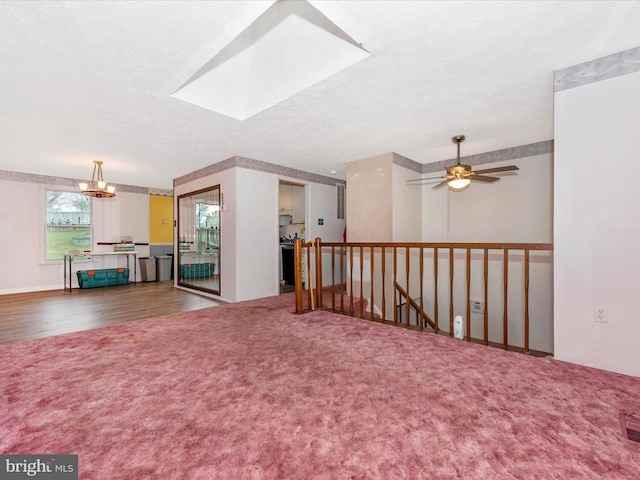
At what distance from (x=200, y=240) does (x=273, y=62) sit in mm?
4308

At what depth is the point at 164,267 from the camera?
8047mm

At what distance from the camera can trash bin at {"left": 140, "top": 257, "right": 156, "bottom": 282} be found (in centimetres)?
786

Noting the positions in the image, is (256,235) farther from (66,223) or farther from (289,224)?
(66,223)

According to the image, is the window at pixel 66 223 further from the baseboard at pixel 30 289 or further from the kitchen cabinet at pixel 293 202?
the kitchen cabinet at pixel 293 202

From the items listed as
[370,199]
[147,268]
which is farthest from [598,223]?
[147,268]

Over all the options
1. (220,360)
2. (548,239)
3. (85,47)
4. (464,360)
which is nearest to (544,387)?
(464,360)

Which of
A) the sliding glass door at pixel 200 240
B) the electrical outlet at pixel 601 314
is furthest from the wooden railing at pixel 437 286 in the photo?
the sliding glass door at pixel 200 240

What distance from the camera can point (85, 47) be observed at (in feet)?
7.47

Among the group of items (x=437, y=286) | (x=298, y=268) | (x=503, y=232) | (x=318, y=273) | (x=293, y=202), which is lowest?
(x=437, y=286)

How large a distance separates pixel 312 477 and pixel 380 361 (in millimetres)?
1340

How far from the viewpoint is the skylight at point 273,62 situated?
8.60ft

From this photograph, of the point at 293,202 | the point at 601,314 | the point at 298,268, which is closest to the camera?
the point at 601,314

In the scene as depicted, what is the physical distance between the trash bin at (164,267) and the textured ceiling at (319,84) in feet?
11.9

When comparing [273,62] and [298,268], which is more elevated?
[273,62]
